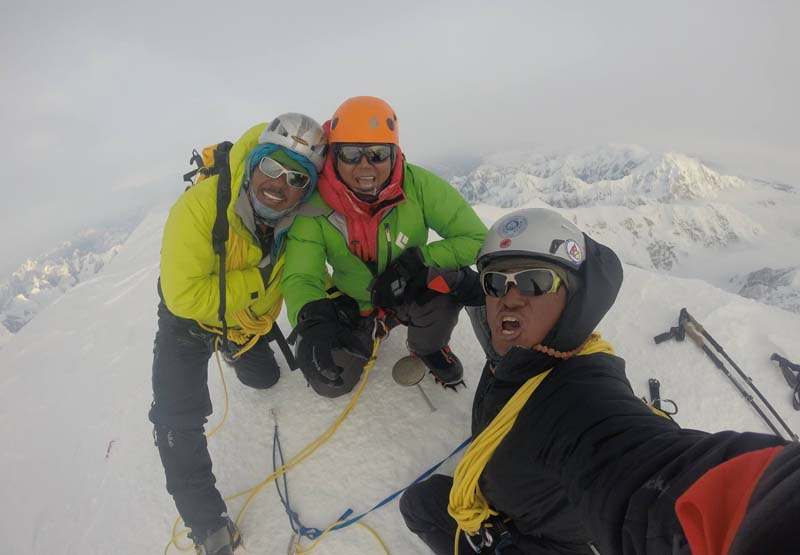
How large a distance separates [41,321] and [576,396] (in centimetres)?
1026

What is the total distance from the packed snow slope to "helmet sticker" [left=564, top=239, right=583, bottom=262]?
206cm

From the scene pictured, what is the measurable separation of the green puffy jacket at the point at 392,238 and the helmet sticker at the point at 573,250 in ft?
4.33

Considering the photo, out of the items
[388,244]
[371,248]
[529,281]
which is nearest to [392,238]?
[388,244]

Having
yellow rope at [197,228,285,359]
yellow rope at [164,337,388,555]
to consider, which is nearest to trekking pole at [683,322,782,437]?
yellow rope at [164,337,388,555]

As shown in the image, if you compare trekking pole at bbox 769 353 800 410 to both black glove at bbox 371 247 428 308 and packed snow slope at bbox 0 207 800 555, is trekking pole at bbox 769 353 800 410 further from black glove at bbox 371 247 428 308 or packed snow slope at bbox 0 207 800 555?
black glove at bbox 371 247 428 308

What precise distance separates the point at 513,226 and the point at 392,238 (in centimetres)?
133

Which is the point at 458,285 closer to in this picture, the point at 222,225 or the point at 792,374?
the point at 222,225

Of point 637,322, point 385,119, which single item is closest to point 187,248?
point 385,119

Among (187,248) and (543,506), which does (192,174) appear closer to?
(187,248)

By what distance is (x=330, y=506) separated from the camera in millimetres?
3119

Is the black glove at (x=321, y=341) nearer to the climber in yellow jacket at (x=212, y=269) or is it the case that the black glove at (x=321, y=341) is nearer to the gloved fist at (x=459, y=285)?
the climber in yellow jacket at (x=212, y=269)

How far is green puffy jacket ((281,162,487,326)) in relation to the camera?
3.20 metres

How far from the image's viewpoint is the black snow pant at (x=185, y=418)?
3010 mm

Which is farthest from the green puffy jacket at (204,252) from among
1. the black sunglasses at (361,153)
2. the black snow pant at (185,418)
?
the black sunglasses at (361,153)
